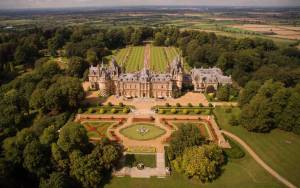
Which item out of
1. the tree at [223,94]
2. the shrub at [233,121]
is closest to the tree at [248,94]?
the tree at [223,94]

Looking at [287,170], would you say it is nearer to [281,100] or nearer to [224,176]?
[224,176]

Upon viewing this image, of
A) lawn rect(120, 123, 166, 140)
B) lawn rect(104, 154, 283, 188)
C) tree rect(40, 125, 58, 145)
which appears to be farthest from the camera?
lawn rect(120, 123, 166, 140)

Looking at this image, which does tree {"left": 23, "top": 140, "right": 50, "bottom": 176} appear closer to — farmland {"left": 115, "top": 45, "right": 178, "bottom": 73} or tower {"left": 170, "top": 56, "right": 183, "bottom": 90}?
tower {"left": 170, "top": 56, "right": 183, "bottom": 90}

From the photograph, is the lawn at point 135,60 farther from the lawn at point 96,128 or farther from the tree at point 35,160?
the tree at point 35,160

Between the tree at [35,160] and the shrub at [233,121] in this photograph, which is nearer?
the tree at [35,160]

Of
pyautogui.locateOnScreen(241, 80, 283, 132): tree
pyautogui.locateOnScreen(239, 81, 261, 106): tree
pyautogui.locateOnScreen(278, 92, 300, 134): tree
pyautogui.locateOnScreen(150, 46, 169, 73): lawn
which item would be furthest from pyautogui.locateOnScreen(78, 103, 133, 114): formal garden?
pyautogui.locateOnScreen(278, 92, 300, 134): tree

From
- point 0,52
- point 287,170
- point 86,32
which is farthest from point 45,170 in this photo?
point 86,32
